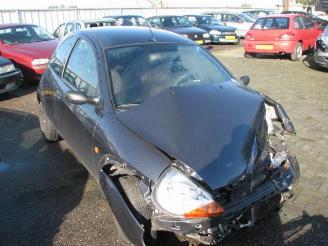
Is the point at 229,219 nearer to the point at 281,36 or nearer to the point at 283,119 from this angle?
the point at 283,119

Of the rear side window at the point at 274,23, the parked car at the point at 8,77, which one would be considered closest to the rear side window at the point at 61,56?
the parked car at the point at 8,77

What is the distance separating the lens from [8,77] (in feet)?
28.5

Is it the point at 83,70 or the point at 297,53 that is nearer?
the point at 83,70

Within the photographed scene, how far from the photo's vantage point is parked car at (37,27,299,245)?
2.79 metres

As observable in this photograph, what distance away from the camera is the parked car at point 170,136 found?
2789 mm

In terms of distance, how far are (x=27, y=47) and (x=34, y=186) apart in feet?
21.0

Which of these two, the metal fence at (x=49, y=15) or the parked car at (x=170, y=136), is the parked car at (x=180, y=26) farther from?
the parked car at (x=170, y=136)

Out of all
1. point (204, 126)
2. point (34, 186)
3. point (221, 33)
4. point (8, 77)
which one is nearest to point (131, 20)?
point (221, 33)

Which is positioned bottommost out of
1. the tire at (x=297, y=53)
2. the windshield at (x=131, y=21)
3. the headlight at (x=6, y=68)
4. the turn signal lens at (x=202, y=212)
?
the tire at (x=297, y=53)

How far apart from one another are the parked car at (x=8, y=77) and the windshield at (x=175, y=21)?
896 centimetres

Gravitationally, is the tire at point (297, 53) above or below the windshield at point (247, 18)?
below

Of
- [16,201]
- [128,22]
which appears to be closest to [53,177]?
[16,201]

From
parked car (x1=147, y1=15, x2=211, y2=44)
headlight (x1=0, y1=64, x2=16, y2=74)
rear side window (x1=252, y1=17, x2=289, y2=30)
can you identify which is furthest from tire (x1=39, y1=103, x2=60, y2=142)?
parked car (x1=147, y1=15, x2=211, y2=44)

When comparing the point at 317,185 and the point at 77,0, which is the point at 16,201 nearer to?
the point at 317,185
